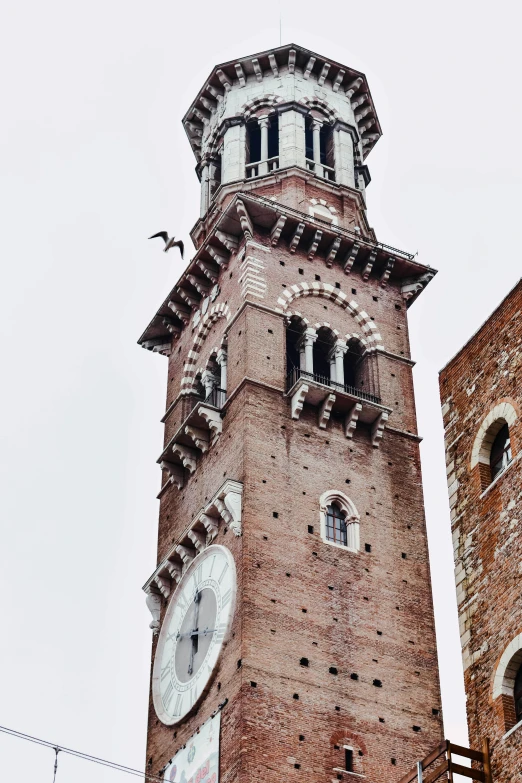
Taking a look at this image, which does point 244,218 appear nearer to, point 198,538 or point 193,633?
point 198,538

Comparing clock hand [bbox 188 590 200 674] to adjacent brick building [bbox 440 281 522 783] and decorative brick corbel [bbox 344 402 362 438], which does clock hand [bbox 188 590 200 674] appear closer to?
decorative brick corbel [bbox 344 402 362 438]

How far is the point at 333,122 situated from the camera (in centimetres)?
4747

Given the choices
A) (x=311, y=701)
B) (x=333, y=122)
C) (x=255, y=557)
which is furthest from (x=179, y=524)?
(x=333, y=122)

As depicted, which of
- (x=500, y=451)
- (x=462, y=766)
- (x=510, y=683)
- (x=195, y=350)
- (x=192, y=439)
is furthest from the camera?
(x=195, y=350)

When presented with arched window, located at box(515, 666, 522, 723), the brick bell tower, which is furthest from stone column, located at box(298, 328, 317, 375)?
arched window, located at box(515, 666, 522, 723)

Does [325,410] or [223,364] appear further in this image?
[223,364]

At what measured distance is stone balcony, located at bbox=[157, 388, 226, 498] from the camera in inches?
1496

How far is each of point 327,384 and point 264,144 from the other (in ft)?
35.8

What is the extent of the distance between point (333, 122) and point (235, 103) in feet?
10.9

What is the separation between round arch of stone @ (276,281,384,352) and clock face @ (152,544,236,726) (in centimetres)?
810

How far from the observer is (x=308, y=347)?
39.2 metres

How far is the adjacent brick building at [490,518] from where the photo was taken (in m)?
21.6

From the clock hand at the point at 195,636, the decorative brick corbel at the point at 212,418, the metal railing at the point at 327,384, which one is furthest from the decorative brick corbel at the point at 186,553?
the metal railing at the point at 327,384

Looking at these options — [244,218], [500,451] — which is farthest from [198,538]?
[500,451]
